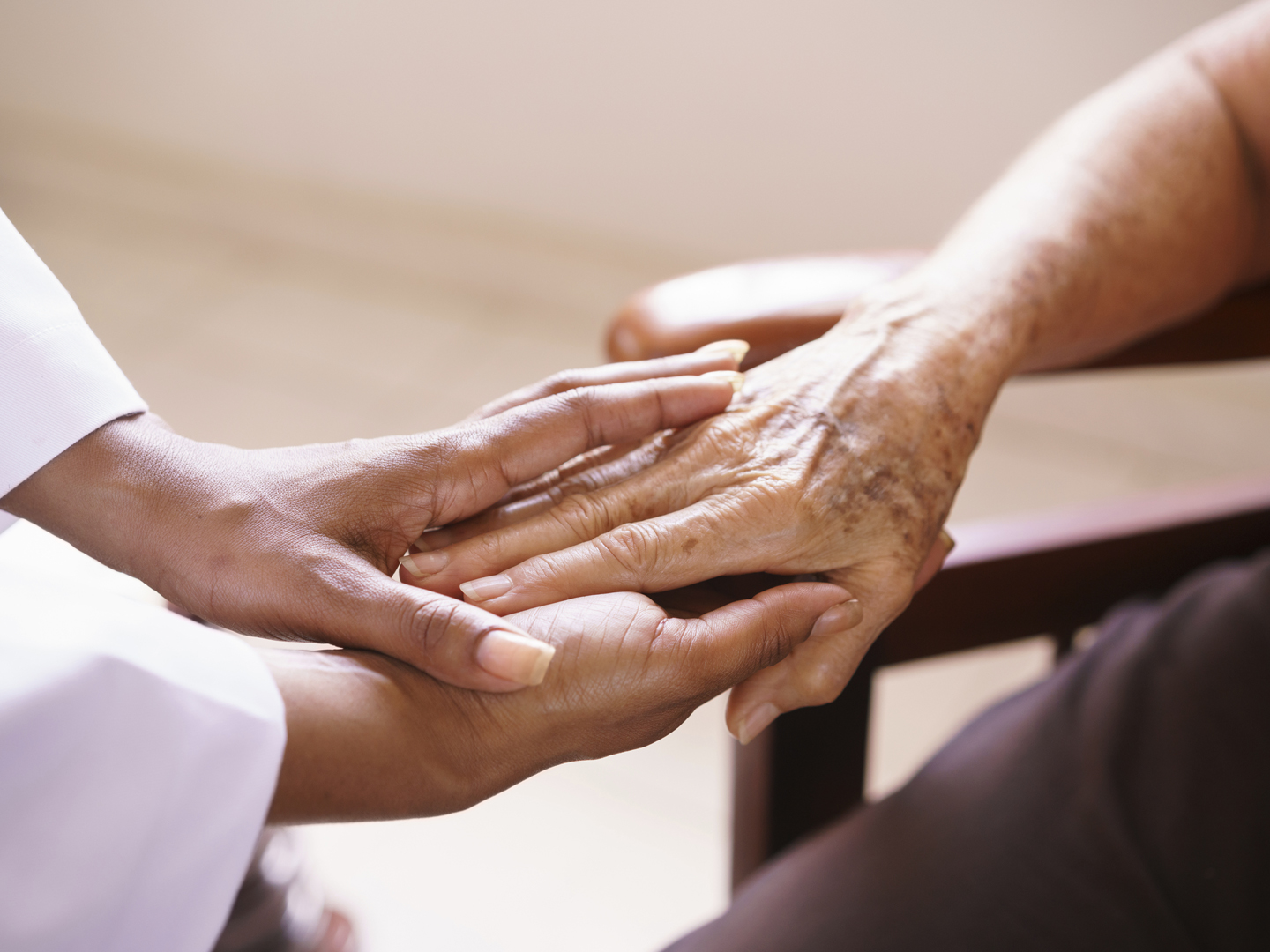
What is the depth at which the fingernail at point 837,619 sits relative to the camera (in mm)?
660

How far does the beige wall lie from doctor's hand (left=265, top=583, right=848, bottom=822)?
1645 millimetres

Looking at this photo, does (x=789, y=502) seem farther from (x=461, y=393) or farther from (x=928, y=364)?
(x=461, y=393)

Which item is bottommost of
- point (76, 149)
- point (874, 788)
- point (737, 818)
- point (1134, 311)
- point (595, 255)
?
point (874, 788)

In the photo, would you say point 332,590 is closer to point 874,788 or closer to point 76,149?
point 874,788

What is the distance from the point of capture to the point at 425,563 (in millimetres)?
647

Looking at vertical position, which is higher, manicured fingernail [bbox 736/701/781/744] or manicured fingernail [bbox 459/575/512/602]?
manicured fingernail [bbox 459/575/512/602]

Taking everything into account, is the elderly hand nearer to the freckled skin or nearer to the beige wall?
the freckled skin

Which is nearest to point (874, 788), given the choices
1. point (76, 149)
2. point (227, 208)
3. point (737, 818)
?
point (737, 818)

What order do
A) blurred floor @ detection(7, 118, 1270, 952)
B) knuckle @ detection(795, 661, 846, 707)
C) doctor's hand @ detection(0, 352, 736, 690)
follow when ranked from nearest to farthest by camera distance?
doctor's hand @ detection(0, 352, 736, 690), knuckle @ detection(795, 661, 846, 707), blurred floor @ detection(7, 118, 1270, 952)

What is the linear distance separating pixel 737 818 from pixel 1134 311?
0.54m

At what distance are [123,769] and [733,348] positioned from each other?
0.46 metres

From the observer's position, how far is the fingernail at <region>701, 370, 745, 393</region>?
73cm

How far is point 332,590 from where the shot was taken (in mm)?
579

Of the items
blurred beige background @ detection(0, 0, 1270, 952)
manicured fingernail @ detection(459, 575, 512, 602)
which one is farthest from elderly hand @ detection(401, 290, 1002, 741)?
blurred beige background @ detection(0, 0, 1270, 952)
